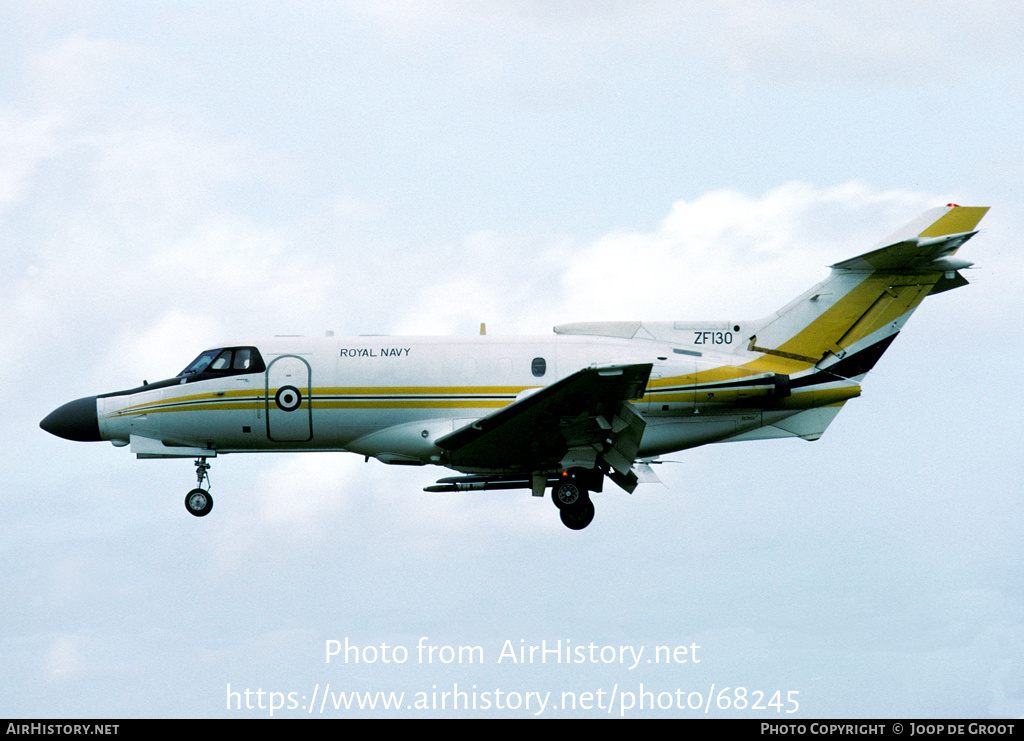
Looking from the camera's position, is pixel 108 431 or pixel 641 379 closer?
pixel 641 379

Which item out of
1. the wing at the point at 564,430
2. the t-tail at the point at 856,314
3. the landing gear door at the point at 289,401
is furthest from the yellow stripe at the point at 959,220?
the landing gear door at the point at 289,401

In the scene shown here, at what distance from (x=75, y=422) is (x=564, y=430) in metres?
10.1

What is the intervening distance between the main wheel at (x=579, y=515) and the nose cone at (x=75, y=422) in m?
9.60

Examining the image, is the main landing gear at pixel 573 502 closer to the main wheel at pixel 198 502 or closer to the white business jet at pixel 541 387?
the white business jet at pixel 541 387

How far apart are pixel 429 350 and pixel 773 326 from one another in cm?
694

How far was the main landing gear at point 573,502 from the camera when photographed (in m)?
23.4

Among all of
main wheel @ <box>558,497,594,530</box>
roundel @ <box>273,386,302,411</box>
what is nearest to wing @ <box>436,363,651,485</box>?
main wheel @ <box>558,497,594,530</box>

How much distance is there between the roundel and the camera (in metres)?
23.6

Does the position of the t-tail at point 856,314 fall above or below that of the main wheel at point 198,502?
above

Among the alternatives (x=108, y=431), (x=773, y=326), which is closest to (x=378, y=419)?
(x=108, y=431)

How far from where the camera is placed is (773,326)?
955 inches

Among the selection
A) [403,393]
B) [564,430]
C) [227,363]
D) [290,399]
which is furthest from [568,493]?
[227,363]

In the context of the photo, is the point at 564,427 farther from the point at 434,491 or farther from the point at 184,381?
the point at 184,381

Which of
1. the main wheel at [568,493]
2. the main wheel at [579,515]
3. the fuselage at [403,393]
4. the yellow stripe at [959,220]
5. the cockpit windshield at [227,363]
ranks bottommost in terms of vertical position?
the main wheel at [579,515]
